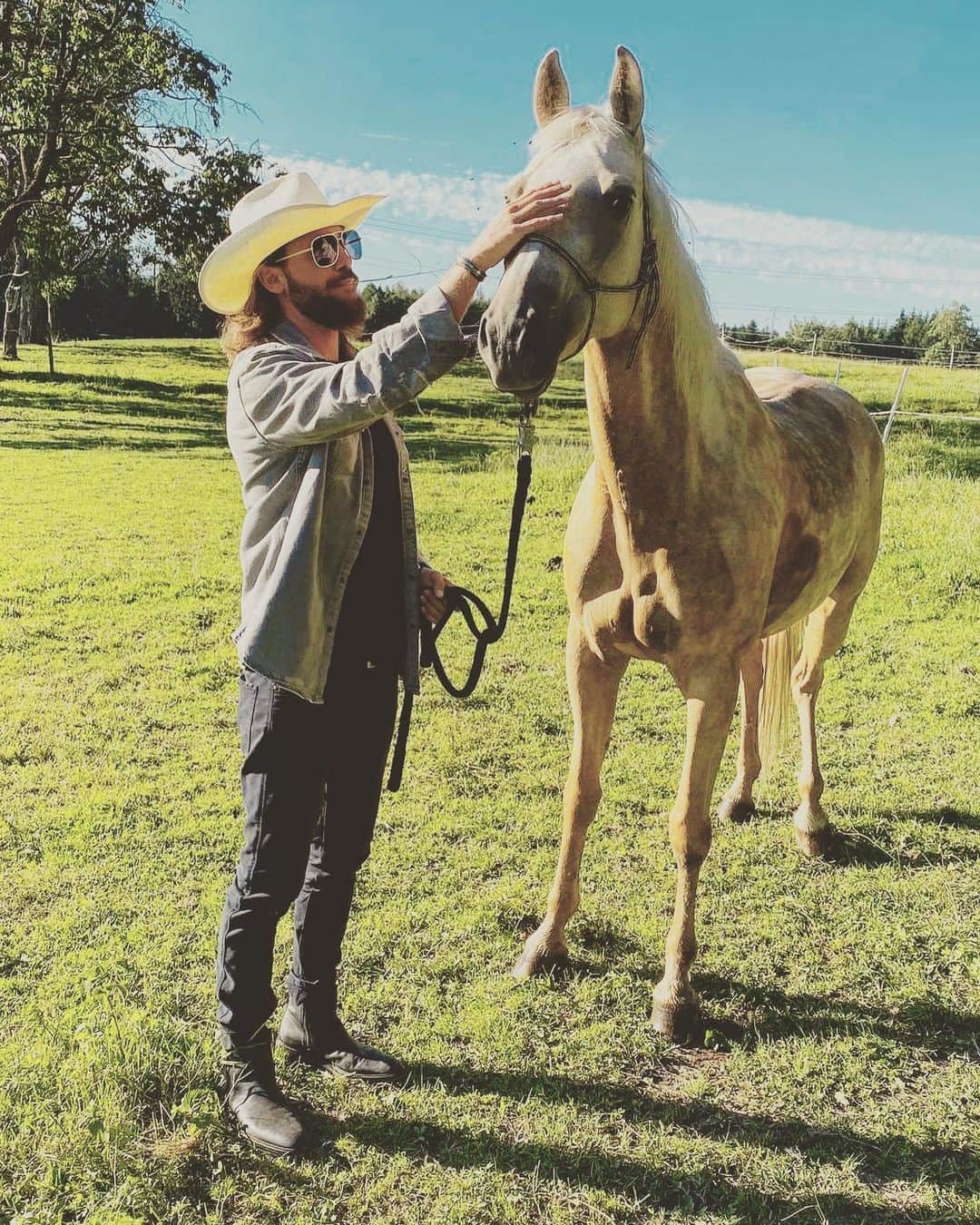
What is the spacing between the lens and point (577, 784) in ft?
10.4

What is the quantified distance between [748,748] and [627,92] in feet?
10.1

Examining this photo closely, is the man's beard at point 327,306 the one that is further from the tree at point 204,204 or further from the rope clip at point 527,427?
the tree at point 204,204

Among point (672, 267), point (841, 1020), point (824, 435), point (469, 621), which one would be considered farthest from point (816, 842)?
point (672, 267)

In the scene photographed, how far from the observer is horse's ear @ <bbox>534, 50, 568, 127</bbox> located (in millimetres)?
2311

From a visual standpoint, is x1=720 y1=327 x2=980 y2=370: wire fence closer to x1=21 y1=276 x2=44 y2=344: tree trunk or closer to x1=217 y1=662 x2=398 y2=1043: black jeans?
x1=21 y1=276 x2=44 y2=344: tree trunk

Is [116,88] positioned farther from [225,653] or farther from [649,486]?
[649,486]

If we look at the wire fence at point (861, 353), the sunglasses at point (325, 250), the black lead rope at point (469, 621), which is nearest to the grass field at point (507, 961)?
the black lead rope at point (469, 621)

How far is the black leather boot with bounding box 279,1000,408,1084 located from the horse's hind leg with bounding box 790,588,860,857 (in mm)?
2255

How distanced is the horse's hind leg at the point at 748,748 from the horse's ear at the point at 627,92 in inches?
107

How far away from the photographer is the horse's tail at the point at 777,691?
413 centimetres

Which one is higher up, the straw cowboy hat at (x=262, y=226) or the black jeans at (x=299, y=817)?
the straw cowboy hat at (x=262, y=226)

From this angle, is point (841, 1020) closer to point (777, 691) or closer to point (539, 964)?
point (539, 964)

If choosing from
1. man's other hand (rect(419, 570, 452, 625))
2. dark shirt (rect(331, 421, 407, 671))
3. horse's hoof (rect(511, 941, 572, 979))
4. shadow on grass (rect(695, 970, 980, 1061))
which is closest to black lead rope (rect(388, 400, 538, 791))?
man's other hand (rect(419, 570, 452, 625))

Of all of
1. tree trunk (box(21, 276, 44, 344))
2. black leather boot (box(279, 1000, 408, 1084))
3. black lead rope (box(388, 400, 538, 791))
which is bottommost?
black leather boot (box(279, 1000, 408, 1084))
